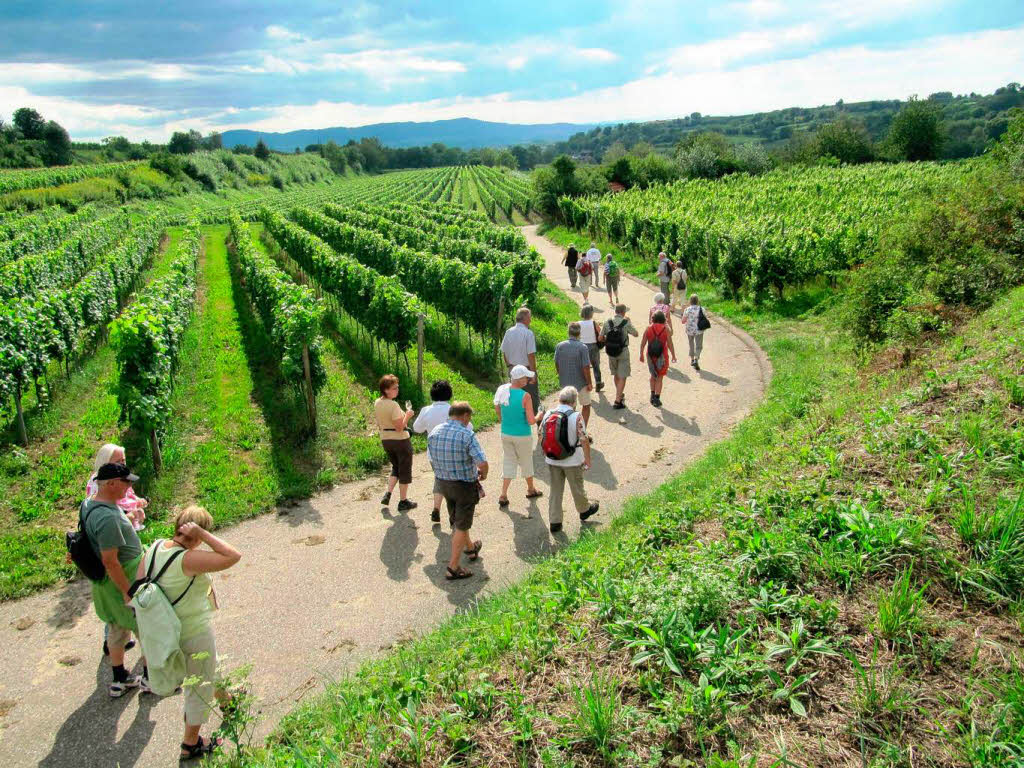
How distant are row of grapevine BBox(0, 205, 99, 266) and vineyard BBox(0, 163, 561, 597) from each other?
1.55 meters

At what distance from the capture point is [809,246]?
1858cm

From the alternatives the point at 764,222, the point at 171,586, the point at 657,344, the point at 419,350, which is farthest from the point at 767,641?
the point at 764,222

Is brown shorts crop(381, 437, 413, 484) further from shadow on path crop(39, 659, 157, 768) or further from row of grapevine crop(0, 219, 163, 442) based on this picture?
row of grapevine crop(0, 219, 163, 442)

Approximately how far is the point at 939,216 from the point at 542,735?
1319cm

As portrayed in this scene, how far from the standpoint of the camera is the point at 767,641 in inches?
150

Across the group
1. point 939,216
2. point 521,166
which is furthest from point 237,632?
point 521,166

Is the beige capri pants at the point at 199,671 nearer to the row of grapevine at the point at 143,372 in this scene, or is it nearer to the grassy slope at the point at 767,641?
the grassy slope at the point at 767,641

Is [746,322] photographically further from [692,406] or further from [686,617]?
[686,617]

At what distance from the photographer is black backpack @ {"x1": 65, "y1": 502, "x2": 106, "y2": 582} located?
4957mm

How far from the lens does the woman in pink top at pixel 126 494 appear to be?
5199 mm

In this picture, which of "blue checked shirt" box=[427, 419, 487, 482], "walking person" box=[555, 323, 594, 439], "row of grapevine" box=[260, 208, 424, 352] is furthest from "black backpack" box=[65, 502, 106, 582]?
"row of grapevine" box=[260, 208, 424, 352]

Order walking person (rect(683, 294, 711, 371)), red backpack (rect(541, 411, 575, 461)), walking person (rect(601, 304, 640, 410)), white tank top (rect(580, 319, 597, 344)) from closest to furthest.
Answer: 1. red backpack (rect(541, 411, 575, 461))
2. walking person (rect(601, 304, 640, 410))
3. white tank top (rect(580, 319, 597, 344))
4. walking person (rect(683, 294, 711, 371))

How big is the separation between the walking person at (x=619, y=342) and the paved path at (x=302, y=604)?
1243mm

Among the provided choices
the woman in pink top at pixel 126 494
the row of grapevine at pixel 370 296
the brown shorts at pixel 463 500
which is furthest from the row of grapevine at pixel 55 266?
the brown shorts at pixel 463 500
